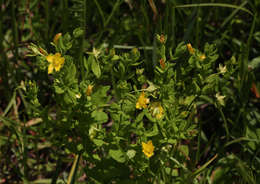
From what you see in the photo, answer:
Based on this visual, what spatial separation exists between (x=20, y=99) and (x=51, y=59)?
1.15 meters

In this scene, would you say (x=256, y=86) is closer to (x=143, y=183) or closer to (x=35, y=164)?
(x=143, y=183)

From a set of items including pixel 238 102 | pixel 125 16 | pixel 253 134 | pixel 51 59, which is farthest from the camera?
pixel 125 16

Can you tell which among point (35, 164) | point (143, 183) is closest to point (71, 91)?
point (143, 183)

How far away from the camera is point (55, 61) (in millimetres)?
1731

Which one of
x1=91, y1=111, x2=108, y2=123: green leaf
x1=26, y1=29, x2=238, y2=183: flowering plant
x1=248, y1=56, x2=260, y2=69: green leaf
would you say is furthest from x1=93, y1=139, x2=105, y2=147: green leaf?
x1=248, y1=56, x2=260, y2=69: green leaf

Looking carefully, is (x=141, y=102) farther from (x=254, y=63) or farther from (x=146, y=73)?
(x=254, y=63)

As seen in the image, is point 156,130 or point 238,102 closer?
point 156,130

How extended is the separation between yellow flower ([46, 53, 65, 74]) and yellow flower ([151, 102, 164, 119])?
55 cm

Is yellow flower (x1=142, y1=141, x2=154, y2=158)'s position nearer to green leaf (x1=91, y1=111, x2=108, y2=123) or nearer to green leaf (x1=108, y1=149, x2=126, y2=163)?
green leaf (x1=108, y1=149, x2=126, y2=163)

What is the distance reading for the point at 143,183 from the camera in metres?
1.89

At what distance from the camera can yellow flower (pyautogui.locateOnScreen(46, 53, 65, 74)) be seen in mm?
1700

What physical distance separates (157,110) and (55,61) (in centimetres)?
61

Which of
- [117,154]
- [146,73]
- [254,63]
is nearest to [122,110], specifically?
[117,154]

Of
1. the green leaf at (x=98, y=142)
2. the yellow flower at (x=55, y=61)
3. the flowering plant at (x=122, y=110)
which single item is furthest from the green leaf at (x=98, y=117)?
the yellow flower at (x=55, y=61)
